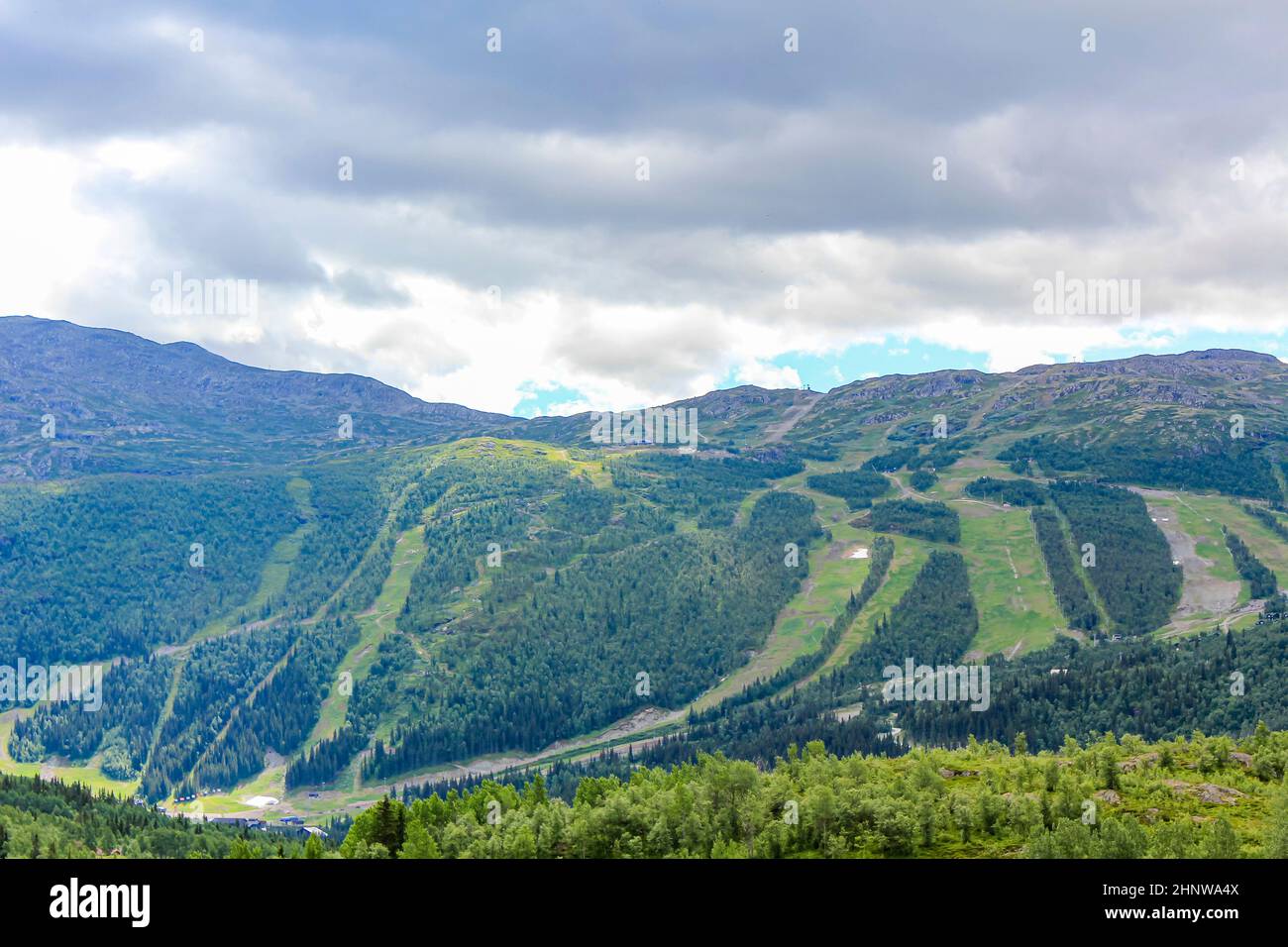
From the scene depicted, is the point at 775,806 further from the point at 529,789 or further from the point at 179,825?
the point at 179,825
